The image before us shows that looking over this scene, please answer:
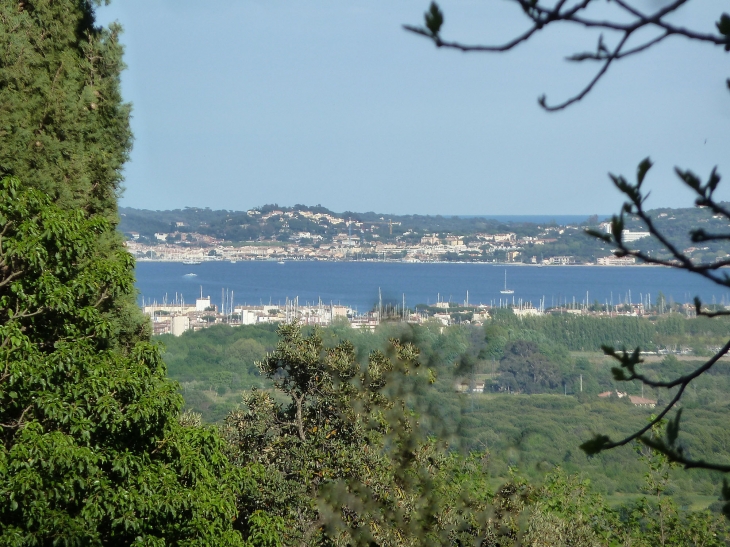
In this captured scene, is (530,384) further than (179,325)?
No

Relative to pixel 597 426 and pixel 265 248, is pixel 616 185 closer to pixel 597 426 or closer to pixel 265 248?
pixel 597 426

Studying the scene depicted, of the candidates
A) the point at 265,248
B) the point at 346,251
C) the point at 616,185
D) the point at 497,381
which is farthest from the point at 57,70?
the point at 265,248

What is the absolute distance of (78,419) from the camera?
452 centimetres

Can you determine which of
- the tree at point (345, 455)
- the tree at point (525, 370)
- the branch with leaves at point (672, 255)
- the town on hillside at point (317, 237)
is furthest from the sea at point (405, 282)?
the branch with leaves at point (672, 255)

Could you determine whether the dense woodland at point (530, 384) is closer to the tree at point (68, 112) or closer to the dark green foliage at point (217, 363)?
the dark green foliage at point (217, 363)

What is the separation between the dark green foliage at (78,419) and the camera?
430 cm

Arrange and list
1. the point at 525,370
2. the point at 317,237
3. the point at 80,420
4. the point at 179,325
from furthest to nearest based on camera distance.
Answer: the point at 317,237
the point at 179,325
the point at 525,370
the point at 80,420

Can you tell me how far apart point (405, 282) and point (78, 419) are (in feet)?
184

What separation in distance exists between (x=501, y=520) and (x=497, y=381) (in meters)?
15.0

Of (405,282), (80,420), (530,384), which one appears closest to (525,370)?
(530,384)

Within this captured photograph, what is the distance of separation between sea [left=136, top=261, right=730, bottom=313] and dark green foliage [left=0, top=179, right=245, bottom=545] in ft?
134

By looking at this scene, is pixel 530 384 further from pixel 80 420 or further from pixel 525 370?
pixel 80 420

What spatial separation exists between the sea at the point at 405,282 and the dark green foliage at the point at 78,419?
40846 mm

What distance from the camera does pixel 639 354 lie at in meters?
1.32
